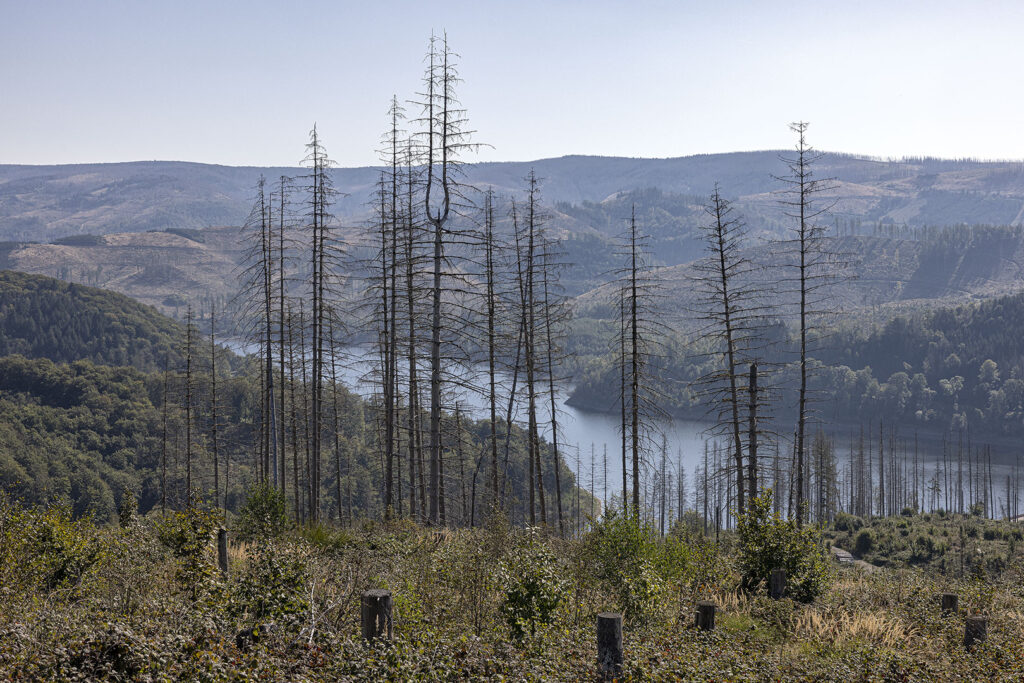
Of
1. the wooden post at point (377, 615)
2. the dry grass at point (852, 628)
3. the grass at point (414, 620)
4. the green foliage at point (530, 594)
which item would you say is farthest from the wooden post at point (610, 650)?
the dry grass at point (852, 628)

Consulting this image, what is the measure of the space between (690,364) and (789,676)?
165596 millimetres

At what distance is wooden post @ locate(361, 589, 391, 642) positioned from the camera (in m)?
7.14

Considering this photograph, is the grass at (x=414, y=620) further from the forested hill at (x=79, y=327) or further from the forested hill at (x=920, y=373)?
the forested hill at (x=79, y=327)

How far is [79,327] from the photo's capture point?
127062 mm

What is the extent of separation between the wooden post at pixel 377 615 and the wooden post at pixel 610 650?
217 centimetres

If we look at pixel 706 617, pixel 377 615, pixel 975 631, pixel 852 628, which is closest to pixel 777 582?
pixel 852 628

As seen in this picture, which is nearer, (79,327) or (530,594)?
(530,594)

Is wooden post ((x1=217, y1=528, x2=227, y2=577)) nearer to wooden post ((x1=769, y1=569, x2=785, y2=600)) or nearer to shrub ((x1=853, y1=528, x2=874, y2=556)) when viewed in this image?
wooden post ((x1=769, y1=569, x2=785, y2=600))

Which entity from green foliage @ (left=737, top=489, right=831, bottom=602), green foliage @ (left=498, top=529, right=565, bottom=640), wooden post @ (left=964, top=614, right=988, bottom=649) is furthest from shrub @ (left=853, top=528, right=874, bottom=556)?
green foliage @ (left=498, top=529, right=565, bottom=640)

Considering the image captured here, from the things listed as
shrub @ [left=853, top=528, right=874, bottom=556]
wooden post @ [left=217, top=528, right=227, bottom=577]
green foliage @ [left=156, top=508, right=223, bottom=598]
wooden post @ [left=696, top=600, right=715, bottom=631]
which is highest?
green foliage @ [left=156, top=508, right=223, bottom=598]

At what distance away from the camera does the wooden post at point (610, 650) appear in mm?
7000

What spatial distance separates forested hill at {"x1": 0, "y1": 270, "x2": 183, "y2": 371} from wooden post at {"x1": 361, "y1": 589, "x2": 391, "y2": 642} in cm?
12381

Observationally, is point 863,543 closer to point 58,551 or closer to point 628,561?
point 628,561

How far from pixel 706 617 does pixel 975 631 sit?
3932 millimetres
